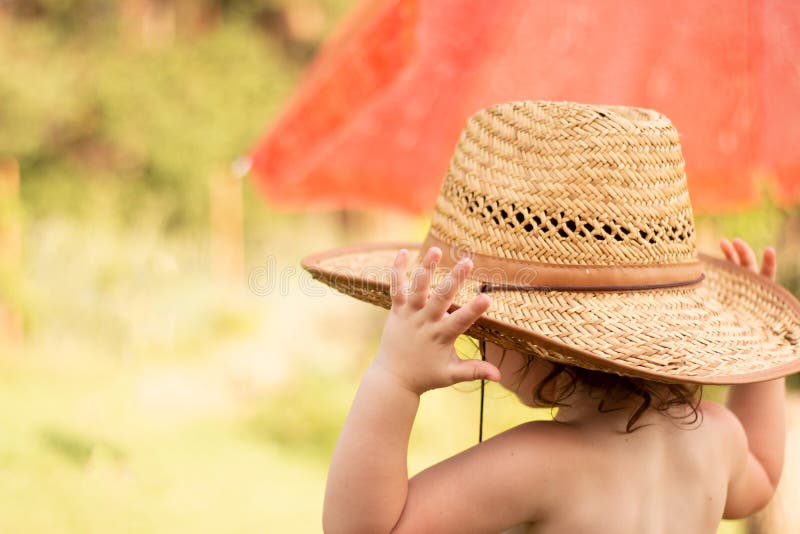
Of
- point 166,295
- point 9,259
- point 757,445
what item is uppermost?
point 9,259

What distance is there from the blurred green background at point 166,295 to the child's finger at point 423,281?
205cm

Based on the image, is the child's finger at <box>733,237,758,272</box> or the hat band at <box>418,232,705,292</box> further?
the child's finger at <box>733,237,758,272</box>

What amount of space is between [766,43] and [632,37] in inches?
13.4

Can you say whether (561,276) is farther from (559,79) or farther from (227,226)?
(227,226)

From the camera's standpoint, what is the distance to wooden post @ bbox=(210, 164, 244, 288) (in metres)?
7.36

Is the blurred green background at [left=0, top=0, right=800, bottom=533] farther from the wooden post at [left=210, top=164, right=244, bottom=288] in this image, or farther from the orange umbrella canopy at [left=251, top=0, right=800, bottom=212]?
the orange umbrella canopy at [left=251, top=0, right=800, bottom=212]

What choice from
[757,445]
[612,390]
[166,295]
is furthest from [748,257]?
[166,295]

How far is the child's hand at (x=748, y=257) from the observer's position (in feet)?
5.88

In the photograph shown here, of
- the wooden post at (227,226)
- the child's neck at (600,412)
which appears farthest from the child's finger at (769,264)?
the wooden post at (227,226)

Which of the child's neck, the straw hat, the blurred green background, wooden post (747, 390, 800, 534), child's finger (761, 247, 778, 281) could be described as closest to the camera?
the straw hat

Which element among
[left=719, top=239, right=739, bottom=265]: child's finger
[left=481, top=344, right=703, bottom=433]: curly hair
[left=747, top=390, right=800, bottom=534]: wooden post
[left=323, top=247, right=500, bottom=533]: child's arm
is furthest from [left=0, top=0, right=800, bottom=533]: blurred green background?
[left=719, top=239, right=739, bottom=265]: child's finger

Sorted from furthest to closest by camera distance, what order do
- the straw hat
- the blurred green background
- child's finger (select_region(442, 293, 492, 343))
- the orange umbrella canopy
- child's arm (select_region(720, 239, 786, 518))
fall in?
the blurred green background, the orange umbrella canopy, child's arm (select_region(720, 239, 786, 518)), the straw hat, child's finger (select_region(442, 293, 492, 343))

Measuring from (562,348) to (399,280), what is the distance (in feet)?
0.83

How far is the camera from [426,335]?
1.19m
